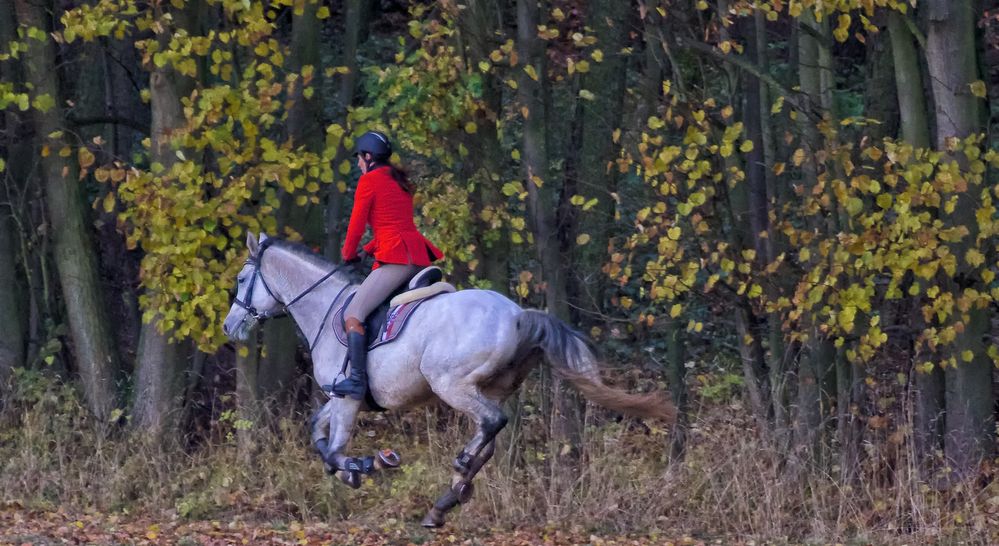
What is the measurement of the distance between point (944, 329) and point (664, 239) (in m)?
2.17

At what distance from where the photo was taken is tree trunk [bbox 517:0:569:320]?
1209cm

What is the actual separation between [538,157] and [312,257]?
253 centimetres

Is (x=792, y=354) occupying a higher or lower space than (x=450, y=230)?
lower

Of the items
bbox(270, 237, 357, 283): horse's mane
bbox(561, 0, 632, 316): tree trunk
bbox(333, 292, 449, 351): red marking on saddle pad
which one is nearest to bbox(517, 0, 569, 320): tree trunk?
bbox(561, 0, 632, 316): tree trunk

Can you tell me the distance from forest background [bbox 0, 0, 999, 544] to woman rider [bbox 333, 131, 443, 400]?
164 cm

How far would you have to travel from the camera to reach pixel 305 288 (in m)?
10.6

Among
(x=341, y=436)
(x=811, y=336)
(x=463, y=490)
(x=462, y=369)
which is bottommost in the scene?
(x=463, y=490)

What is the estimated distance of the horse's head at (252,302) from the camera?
10.7 meters

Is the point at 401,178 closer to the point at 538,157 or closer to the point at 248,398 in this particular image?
the point at 538,157

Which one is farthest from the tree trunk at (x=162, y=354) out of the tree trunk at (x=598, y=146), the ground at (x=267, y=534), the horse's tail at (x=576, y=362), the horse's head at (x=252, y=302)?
the horse's tail at (x=576, y=362)

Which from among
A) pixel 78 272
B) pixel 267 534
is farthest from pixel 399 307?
pixel 78 272

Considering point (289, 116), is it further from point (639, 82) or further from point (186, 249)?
point (639, 82)

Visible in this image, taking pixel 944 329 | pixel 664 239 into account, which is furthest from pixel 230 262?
pixel 944 329

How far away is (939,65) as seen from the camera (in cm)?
1102
